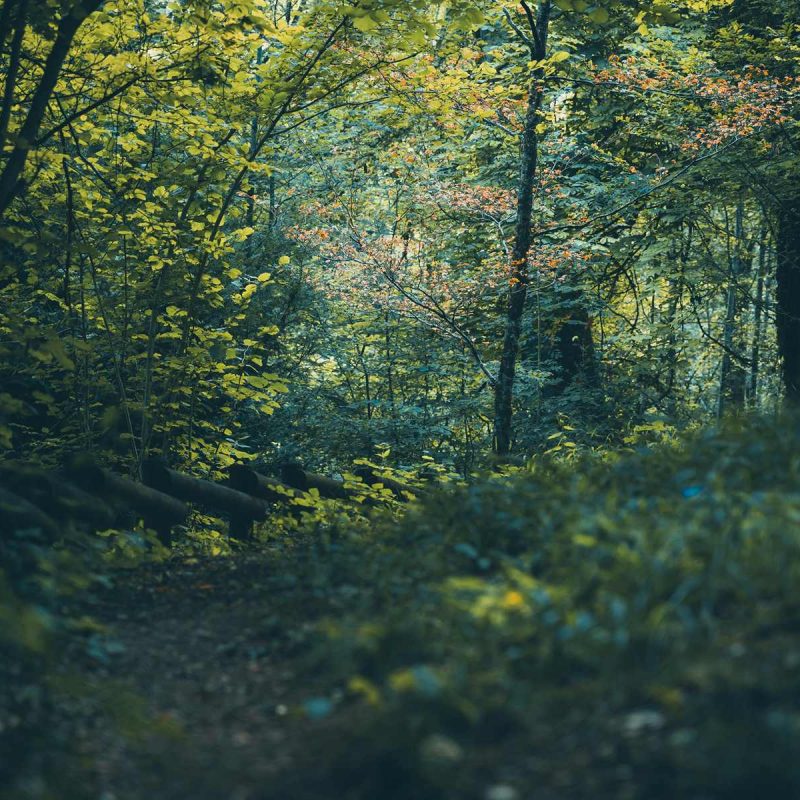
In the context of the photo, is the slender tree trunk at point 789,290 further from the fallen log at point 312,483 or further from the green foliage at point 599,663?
the green foliage at point 599,663

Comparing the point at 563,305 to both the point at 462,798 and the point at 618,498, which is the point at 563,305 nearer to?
the point at 618,498

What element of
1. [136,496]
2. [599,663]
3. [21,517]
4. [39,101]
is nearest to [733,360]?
[136,496]

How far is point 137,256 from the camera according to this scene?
417 inches

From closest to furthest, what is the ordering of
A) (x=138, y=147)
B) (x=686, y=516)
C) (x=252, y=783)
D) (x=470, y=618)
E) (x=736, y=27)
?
(x=252, y=783)
(x=470, y=618)
(x=686, y=516)
(x=138, y=147)
(x=736, y=27)

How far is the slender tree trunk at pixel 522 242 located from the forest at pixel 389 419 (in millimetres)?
48

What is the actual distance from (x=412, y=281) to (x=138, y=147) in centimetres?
523

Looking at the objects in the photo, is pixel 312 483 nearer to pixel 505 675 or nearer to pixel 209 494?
pixel 209 494

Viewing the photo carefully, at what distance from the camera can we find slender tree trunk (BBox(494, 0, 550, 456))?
467 inches

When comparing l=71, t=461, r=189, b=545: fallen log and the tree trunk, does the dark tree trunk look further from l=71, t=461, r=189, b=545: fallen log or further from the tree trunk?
the tree trunk

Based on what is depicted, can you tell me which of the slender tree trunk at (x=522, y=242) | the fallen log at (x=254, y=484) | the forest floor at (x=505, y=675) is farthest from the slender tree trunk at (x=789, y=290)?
the forest floor at (x=505, y=675)

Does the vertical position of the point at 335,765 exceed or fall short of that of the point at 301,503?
it falls short

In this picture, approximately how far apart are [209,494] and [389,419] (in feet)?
23.3

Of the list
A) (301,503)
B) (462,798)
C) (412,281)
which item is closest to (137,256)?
(301,503)

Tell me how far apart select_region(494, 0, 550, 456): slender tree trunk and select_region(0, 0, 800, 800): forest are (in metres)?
0.05
